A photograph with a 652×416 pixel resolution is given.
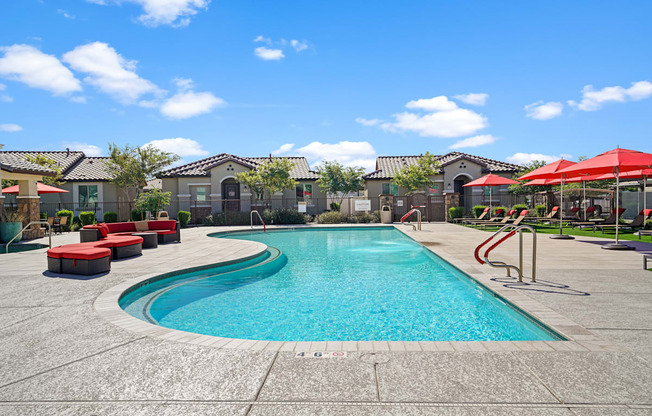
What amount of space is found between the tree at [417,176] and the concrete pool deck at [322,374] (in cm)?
2131

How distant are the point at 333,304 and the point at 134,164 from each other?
21999 millimetres

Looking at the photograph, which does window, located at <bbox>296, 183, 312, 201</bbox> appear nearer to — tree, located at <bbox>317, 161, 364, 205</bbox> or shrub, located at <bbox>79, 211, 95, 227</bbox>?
tree, located at <bbox>317, 161, 364, 205</bbox>

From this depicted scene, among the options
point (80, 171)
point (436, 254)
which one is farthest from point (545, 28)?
point (80, 171)

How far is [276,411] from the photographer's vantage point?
242 centimetres

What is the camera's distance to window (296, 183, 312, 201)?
28453 mm

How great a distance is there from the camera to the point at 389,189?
94.2 ft

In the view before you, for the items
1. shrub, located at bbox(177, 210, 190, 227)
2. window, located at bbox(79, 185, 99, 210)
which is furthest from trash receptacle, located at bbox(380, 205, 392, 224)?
window, located at bbox(79, 185, 99, 210)

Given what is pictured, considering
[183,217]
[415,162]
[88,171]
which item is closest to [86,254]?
[183,217]

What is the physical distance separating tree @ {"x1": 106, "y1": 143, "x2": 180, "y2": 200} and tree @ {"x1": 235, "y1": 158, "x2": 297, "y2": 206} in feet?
18.0

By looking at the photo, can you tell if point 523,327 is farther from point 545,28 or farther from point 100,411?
point 545,28

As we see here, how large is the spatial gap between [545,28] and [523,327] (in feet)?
34.0

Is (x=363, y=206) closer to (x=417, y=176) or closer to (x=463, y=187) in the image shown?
(x=417, y=176)

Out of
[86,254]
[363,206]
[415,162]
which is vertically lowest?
[86,254]

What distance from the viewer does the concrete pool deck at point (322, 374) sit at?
98.1 inches
